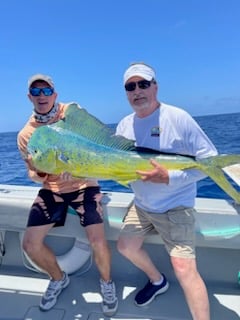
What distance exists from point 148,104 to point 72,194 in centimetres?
91

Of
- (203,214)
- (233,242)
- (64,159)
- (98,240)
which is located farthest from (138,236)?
(64,159)

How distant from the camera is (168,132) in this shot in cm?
226

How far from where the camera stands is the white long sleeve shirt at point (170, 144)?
2168 mm

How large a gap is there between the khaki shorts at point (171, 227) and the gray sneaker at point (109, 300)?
42 centimetres

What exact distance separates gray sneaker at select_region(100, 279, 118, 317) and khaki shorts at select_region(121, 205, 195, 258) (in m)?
0.42

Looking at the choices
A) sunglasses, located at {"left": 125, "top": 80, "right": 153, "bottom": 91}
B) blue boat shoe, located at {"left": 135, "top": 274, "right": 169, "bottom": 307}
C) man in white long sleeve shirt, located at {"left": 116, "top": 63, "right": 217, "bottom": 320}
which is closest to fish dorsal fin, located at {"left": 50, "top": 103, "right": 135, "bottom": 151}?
man in white long sleeve shirt, located at {"left": 116, "top": 63, "right": 217, "bottom": 320}

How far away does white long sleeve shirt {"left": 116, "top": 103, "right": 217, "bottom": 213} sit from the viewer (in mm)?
2168

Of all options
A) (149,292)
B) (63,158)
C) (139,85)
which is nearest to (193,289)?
(149,292)

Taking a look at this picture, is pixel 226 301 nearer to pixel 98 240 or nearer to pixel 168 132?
pixel 98 240

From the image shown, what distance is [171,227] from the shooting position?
2.30m

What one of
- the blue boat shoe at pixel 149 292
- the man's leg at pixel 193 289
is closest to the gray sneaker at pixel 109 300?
the blue boat shoe at pixel 149 292

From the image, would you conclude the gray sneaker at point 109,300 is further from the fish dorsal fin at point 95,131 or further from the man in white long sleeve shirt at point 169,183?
the fish dorsal fin at point 95,131

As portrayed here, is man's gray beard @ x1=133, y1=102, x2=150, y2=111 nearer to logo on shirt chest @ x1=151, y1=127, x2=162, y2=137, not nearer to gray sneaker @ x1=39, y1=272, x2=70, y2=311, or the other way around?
logo on shirt chest @ x1=151, y1=127, x2=162, y2=137

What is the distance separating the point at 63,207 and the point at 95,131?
2.91ft
